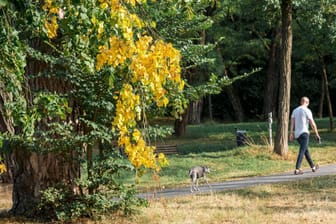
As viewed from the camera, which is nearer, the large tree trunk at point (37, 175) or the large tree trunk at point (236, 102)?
the large tree trunk at point (37, 175)

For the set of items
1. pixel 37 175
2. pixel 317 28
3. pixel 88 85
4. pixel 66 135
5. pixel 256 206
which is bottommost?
pixel 256 206

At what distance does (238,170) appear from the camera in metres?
16.7

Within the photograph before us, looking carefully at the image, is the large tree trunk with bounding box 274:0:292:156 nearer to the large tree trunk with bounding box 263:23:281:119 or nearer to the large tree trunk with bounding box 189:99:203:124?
the large tree trunk with bounding box 263:23:281:119

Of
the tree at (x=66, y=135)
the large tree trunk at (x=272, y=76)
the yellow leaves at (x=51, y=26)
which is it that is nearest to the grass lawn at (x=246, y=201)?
the tree at (x=66, y=135)

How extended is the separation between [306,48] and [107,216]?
22864 mm

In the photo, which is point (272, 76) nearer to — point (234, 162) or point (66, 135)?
point (234, 162)

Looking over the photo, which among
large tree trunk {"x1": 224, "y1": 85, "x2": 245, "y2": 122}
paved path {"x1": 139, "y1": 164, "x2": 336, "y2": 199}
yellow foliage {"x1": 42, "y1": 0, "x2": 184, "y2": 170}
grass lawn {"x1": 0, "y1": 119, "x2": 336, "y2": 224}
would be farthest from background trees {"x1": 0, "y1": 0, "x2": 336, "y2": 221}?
large tree trunk {"x1": 224, "y1": 85, "x2": 245, "y2": 122}

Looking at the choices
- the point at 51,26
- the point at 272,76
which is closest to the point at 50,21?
the point at 51,26

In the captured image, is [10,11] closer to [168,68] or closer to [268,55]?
[168,68]

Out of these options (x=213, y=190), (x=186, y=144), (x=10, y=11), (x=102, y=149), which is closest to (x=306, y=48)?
(x=186, y=144)

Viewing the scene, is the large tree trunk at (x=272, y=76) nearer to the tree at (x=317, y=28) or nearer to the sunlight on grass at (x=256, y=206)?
the tree at (x=317, y=28)

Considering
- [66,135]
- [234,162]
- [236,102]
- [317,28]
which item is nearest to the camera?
[66,135]

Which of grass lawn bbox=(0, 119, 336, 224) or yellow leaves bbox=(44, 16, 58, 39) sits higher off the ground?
yellow leaves bbox=(44, 16, 58, 39)

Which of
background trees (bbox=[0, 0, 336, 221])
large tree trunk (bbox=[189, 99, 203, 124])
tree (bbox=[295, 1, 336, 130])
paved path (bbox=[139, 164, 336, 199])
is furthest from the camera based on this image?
large tree trunk (bbox=[189, 99, 203, 124])
